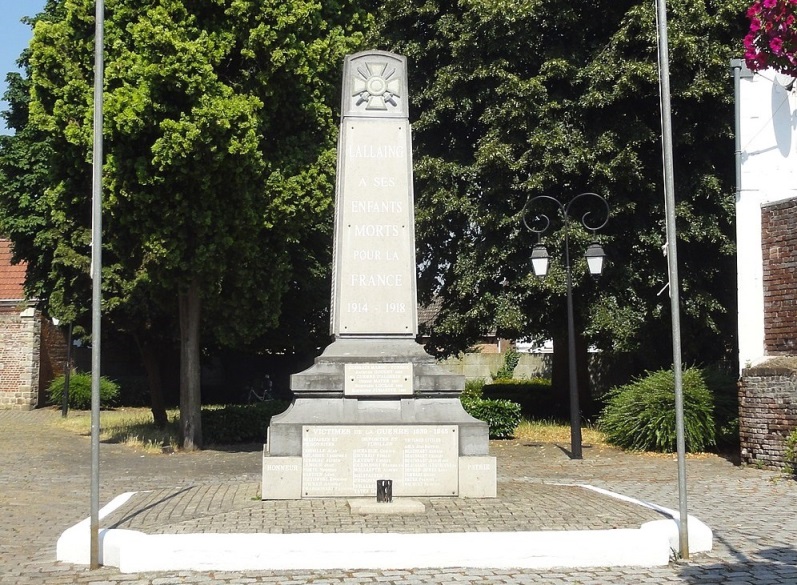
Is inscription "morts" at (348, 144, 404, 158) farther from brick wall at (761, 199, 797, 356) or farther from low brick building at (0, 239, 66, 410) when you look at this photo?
low brick building at (0, 239, 66, 410)

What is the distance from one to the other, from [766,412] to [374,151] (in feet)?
25.1

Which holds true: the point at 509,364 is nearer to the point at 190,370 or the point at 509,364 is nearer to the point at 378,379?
the point at 190,370

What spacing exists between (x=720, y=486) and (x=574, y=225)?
7.47 meters

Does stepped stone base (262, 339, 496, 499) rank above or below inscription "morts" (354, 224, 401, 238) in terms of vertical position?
below

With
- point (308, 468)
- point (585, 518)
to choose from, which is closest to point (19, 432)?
point (308, 468)

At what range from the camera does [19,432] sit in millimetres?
23969

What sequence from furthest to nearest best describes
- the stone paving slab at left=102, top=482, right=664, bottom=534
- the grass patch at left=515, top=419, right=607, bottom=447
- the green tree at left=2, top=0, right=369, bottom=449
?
the grass patch at left=515, top=419, right=607, bottom=447 < the green tree at left=2, top=0, right=369, bottom=449 < the stone paving slab at left=102, top=482, right=664, bottom=534

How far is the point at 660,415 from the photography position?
17266 millimetres

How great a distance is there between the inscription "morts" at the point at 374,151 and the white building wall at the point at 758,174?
277 inches

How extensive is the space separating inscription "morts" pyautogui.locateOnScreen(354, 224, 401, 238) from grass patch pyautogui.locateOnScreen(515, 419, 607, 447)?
981 cm

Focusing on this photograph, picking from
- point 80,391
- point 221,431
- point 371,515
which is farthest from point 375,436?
point 80,391

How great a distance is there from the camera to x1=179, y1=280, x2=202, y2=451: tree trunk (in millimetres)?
18750

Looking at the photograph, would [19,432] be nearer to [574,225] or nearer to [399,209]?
[574,225]

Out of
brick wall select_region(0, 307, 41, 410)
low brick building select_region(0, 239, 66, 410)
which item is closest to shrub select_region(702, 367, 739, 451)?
low brick building select_region(0, 239, 66, 410)
